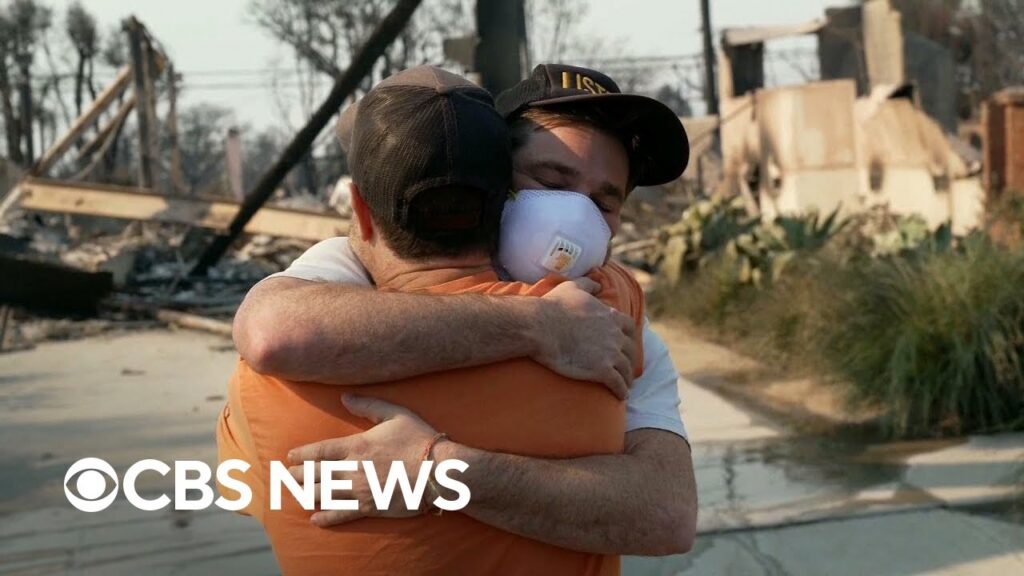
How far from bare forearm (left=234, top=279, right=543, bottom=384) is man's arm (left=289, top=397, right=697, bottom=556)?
6 centimetres

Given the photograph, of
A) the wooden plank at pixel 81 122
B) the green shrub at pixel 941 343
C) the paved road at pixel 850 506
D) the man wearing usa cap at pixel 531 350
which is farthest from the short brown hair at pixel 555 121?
the wooden plank at pixel 81 122

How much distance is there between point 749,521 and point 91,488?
291 cm

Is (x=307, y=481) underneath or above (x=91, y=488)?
above

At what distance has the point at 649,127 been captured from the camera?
1.98 metres

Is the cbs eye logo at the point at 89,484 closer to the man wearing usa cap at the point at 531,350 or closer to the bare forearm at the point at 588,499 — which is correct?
the man wearing usa cap at the point at 531,350

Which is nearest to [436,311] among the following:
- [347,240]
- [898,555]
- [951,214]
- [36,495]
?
[347,240]

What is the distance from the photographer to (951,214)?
11594 millimetres

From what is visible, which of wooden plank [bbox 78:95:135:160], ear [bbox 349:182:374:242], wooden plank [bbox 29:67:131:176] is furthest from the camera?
wooden plank [bbox 78:95:135:160]

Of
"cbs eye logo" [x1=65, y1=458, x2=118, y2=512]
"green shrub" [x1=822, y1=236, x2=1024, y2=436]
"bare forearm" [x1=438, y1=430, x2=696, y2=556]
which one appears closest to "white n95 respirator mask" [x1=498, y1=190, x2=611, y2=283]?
"bare forearm" [x1=438, y1=430, x2=696, y2=556]

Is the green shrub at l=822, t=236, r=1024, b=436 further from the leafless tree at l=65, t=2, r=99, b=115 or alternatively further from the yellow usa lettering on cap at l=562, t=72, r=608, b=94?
the leafless tree at l=65, t=2, r=99, b=115

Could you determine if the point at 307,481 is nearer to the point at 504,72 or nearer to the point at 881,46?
the point at 504,72

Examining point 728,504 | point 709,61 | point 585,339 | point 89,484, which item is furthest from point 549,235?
point 709,61

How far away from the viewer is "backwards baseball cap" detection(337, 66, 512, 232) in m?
1.61

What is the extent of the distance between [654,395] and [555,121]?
469mm
